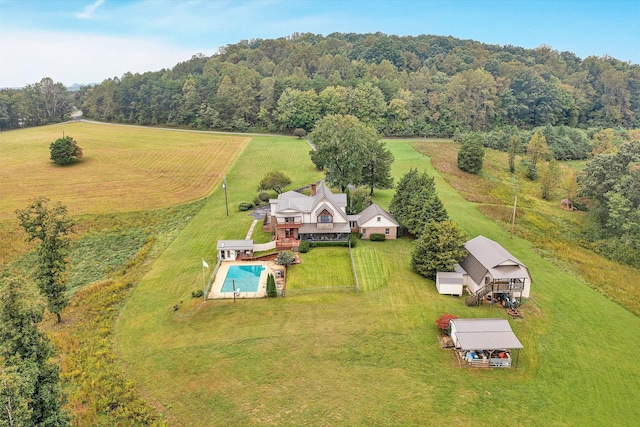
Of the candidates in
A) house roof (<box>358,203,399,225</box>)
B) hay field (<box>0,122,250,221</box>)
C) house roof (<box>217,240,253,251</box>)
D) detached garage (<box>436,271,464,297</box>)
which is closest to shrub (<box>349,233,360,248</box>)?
house roof (<box>358,203,399,225</box>)

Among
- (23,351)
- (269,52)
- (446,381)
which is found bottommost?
(446,381)

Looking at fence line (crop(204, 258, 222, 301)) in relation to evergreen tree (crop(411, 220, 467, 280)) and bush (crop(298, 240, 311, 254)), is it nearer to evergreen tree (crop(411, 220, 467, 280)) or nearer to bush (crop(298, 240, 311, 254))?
bush (crop(298, 240, 311, 254))

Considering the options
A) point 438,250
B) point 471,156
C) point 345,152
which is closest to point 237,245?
point 438,250

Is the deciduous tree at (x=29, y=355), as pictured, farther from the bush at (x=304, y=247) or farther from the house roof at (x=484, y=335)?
the bush at (x=304, y=247)

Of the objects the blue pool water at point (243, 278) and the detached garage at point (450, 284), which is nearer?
the detached garage at point (450, 284)

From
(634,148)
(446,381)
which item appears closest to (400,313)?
(446,381)

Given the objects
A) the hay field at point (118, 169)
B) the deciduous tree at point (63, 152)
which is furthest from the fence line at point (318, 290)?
the deciduous tree at point (63, 152)

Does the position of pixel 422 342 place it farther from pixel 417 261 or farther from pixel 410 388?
pixel 417 261
